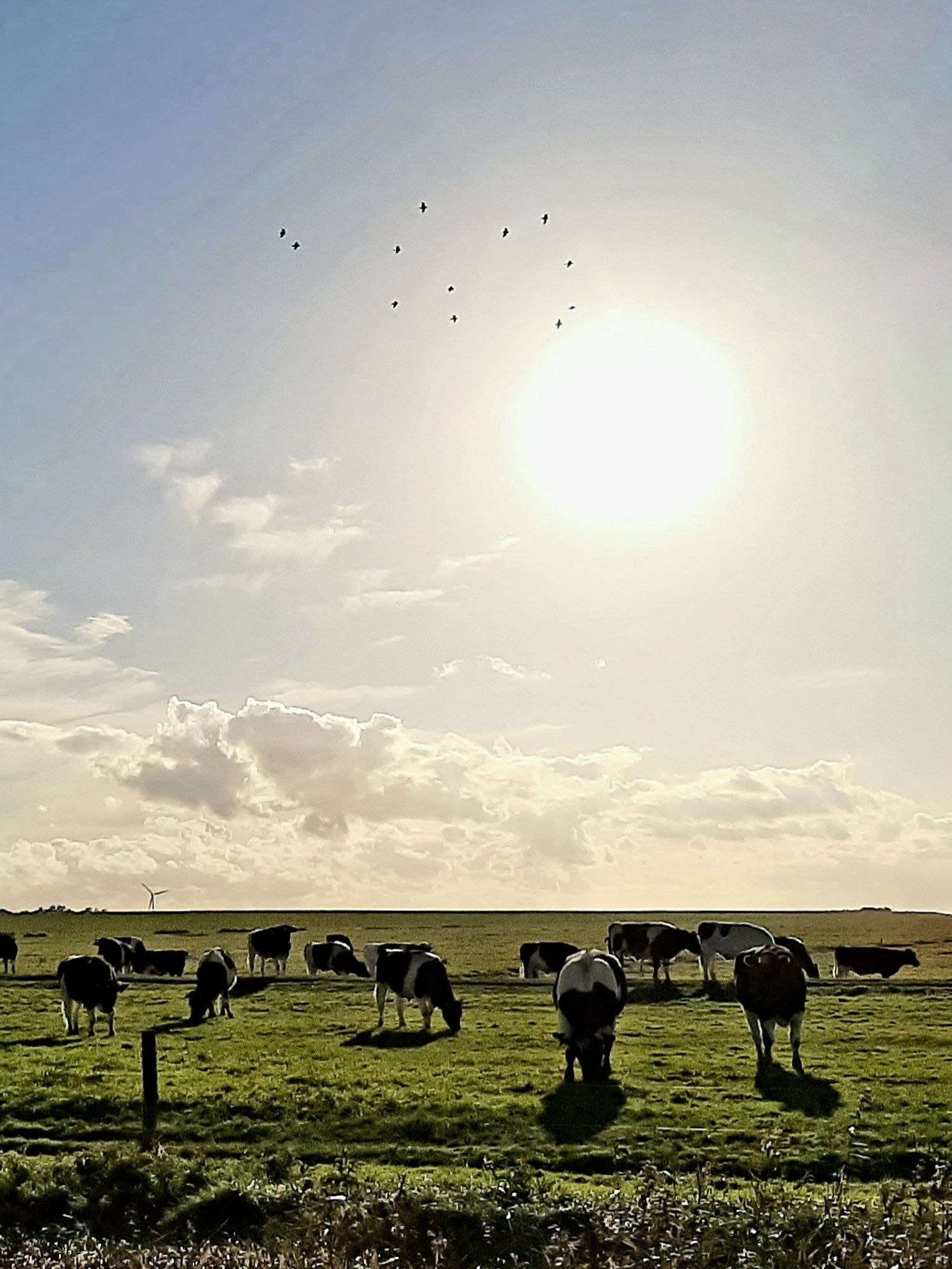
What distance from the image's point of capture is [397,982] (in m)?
31.3

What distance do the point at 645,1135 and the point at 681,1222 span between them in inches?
248

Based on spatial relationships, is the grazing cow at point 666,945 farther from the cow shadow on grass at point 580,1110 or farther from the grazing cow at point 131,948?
the cow shadow on grass at point 580,1110

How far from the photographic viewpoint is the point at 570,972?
24.7 m

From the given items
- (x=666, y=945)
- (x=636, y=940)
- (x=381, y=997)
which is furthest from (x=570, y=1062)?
(x=636, y=940)

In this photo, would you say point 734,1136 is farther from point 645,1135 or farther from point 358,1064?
point 358,1064

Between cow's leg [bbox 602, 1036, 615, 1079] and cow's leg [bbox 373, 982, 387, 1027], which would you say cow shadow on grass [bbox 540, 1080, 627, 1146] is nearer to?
cow's leg [bbox 602, 1036, 615, 1079]

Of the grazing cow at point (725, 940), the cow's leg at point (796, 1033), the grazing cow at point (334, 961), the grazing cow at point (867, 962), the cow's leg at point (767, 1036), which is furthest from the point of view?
the grazing cow at point (867, 962)

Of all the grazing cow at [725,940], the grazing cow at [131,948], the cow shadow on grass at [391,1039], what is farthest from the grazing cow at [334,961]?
the cow shadow on grass at [391,1039]

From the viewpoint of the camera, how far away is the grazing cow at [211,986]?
109ft

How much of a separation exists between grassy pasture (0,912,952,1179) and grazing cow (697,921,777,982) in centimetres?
390

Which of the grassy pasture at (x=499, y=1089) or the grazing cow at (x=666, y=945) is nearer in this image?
the grassy pasture at (x=499, y=1089)

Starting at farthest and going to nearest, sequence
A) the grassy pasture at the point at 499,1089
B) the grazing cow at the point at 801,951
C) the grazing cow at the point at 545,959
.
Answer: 1. the grazing cow at the point at 545,959
2. the grazing cow at the point at 801,951
3. the grassy pasture at the point at 499,1089

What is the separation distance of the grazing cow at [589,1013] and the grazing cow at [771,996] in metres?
2.55

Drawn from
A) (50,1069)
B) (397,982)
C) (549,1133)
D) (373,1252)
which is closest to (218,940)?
(397,982)
